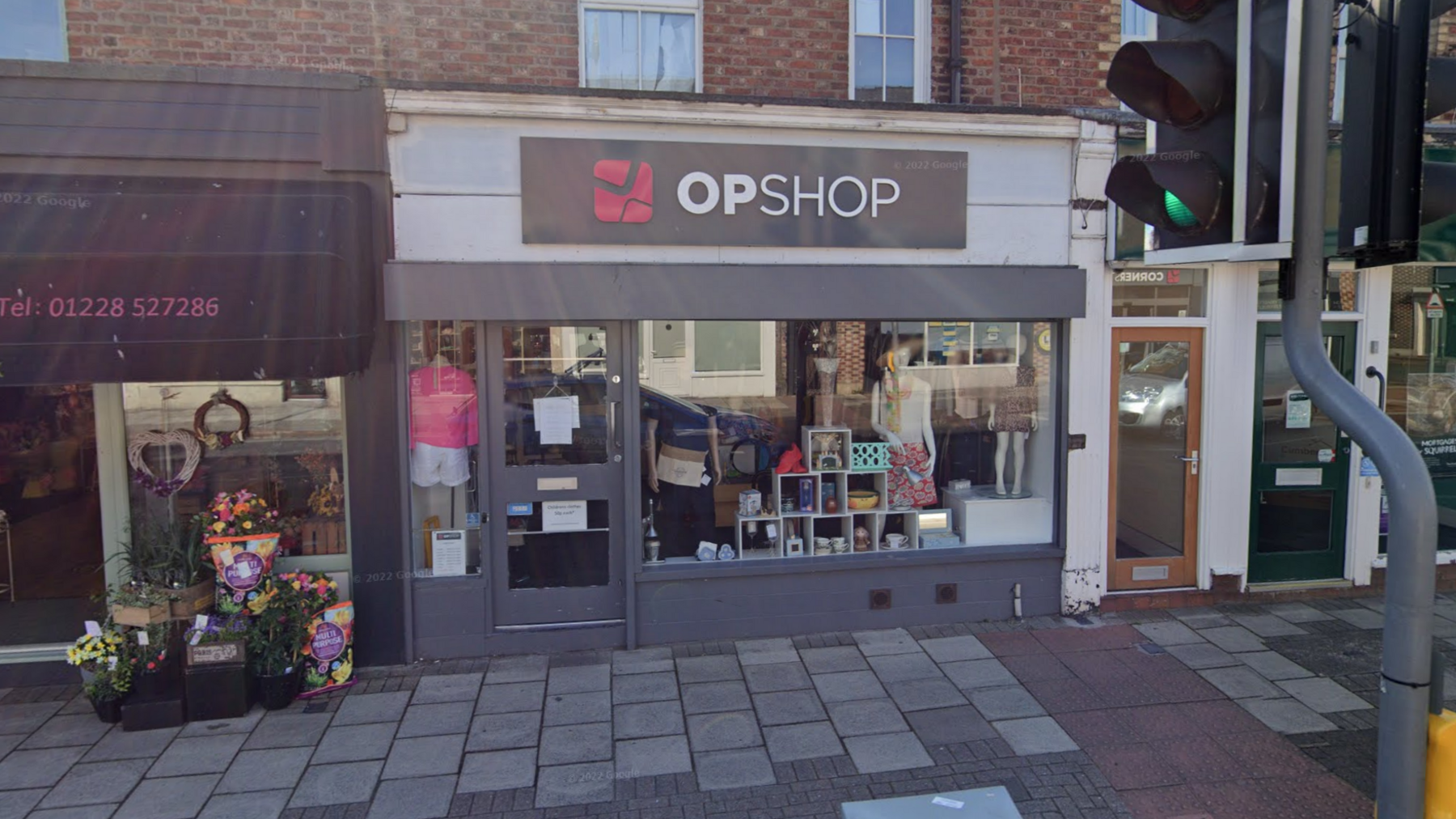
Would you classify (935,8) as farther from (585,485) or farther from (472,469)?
(472,469)

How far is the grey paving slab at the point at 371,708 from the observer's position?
204 inches

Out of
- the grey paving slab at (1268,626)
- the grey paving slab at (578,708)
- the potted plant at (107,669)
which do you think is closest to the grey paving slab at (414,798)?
the grey paving slab at (578,708)

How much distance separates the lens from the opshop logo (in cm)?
593

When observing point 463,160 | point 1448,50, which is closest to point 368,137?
point 463,160

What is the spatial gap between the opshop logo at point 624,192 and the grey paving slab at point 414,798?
352cm

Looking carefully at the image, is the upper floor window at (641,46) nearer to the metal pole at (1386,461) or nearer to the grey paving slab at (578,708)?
the grey paving slab at (578,708)

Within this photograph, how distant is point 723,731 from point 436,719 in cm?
166

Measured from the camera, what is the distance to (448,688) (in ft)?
18.4

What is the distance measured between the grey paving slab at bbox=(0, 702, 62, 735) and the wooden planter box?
3.07 feet

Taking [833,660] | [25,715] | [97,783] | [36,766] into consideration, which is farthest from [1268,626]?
[25,715]

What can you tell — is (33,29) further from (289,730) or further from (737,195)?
(289,730)

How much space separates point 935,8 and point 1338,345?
13.6 feet

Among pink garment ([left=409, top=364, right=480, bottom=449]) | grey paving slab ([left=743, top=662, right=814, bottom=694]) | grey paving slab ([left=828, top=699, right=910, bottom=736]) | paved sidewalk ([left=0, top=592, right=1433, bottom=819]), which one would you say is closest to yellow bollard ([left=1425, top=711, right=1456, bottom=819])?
paved sidewalk ([left=0, top=592, right=1433, bottom=819])

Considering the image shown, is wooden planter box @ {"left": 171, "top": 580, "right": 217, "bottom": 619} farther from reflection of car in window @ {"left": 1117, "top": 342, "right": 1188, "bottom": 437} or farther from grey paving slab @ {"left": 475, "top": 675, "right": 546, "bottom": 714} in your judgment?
reflection of car in window @ {"left": 1117, "top": 342, "right": 1188, "bottom": 437}
